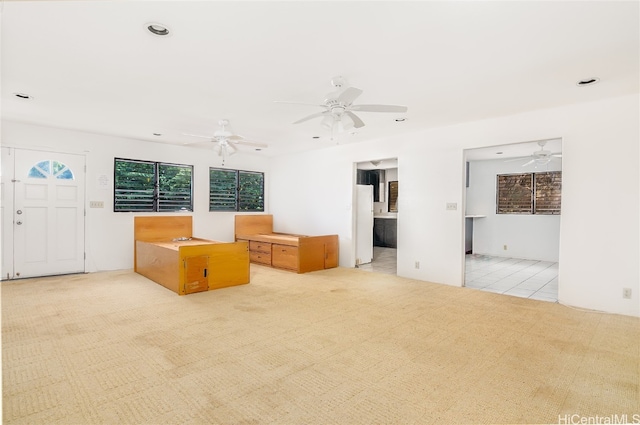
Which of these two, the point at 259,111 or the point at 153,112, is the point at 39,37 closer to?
the point at 153,112

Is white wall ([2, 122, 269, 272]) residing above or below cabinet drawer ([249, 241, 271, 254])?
above

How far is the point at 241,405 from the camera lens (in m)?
2.32

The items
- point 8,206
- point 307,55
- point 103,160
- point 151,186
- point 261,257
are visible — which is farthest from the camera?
point 261,257

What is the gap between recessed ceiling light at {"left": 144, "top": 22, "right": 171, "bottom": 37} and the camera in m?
2.63

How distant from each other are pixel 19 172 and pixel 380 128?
561 cm

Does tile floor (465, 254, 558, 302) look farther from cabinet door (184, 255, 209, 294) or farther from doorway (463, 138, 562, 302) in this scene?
cabinet door (184, 255, 209, 294)

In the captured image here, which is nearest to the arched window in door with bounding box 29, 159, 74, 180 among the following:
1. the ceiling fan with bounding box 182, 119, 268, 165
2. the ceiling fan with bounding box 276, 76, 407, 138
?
the ceiling fan with bounding box 182, 119, 268, 165

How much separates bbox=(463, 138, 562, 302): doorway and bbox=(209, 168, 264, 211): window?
15.3 feet

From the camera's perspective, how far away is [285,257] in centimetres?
660

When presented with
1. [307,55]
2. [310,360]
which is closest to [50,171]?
[307,55]

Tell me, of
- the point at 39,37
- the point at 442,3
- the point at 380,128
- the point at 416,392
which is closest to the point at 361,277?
the point at 380,128

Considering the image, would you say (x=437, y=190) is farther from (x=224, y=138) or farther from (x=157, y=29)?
(x=157, y=29)

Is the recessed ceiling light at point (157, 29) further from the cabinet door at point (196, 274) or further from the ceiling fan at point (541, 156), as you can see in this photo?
the ceiling fan at point (541, 156)

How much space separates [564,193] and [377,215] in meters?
5.04
